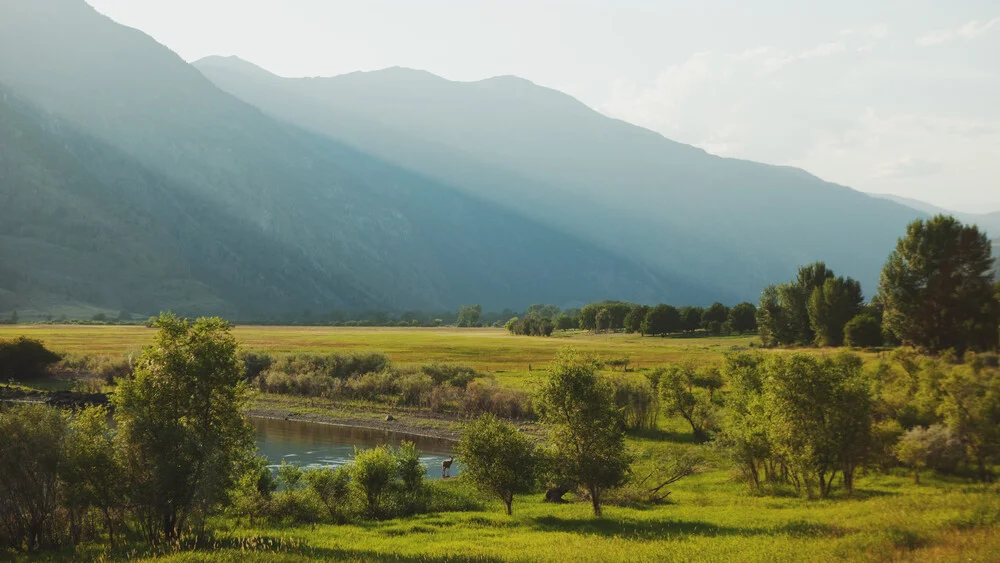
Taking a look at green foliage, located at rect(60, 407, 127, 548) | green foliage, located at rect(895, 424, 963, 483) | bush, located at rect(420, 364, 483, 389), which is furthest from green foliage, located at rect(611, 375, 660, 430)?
green foliage, located at rect(60, 407, 127, 548)

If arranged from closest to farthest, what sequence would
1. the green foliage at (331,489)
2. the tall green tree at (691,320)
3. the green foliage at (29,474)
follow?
the green foliage at (29,474)
the green foliage at (331,489)
the tall green tree at (691,320)

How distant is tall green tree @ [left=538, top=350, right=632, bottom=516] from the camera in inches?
1222

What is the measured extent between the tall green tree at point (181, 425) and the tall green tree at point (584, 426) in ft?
47.7

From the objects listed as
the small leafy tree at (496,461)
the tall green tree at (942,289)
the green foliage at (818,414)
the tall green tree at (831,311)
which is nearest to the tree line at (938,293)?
the tall green tree at (942,289)

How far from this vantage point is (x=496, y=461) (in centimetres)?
3300

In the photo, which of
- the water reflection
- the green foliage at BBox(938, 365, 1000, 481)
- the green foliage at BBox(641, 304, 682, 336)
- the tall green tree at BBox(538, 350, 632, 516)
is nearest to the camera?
the tall green tree at BBox(538, 350, 632, 516)

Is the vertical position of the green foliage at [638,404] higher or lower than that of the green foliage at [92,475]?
lower

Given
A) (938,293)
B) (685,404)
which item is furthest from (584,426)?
(938,293)

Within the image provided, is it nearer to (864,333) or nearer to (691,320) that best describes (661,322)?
(691,320)

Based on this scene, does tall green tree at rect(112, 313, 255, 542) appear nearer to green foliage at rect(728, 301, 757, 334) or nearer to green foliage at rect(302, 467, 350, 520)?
green foliage at rect(302, 467, 350, 520)

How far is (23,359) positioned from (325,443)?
61.9 metres

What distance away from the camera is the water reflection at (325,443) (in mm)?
53688

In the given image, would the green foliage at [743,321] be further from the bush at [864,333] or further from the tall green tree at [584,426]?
the tall green tree at [584,426]

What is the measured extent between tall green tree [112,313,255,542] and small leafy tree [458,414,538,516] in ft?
38.7
